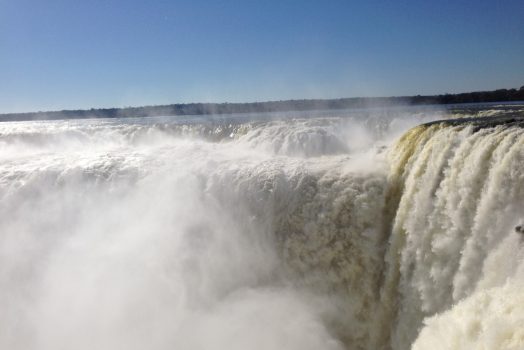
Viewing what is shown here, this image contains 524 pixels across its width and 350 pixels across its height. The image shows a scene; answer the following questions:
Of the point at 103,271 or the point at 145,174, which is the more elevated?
the point at 145,174

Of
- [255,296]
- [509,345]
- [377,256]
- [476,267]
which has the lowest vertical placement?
[255,296]

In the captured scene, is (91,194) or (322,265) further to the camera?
(91,194)

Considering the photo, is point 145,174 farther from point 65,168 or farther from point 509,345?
point 509,345

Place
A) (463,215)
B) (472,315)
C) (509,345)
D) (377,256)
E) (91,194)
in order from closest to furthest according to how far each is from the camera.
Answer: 1. (509,345)
2. (472,315)
3. (463,215)
4. (377,256)
5. (91,194)

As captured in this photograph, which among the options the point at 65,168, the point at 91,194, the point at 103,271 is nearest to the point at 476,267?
the point at 103,271

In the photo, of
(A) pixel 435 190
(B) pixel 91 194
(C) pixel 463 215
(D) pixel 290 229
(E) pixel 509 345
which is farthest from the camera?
(B) pixel 91 194

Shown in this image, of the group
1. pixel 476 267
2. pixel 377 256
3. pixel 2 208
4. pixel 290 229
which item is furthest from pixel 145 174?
pixel 476 267

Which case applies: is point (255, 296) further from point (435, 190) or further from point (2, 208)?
point (2, 208)
